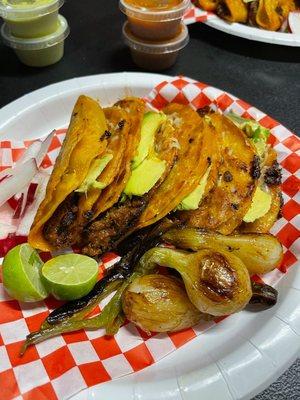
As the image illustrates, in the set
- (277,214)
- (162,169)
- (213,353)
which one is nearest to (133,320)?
(213,353)

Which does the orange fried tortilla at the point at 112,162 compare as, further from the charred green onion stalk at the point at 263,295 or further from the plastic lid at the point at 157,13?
the plastic lid at the point at 157,13

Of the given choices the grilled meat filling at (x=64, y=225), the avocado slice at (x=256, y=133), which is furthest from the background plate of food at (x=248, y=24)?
the grilled meat filling at (x=64, y=225)

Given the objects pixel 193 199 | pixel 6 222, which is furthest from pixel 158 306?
pixel 6 222

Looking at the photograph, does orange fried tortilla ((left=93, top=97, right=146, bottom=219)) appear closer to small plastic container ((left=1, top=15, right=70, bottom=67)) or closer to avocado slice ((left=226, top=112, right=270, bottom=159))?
avocado slice ((left=226, top=112, right=270, bottom=159))

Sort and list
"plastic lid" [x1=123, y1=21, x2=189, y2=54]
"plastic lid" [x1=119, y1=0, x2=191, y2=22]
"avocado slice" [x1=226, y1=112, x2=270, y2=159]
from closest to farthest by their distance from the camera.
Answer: "avocado slice" [x1=226, y1=112, x2=270, y2=159], "plastic lid" [x1=119, y1=0, x2=191, y2=22], "plastic lid" [x1=123, y1=21, x2=189, y2=54]

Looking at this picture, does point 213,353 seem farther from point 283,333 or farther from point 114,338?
point 114,338

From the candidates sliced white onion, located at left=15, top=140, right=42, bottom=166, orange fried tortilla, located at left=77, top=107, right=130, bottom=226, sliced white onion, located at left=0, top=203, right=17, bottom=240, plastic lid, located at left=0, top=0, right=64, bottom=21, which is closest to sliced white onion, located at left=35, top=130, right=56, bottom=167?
sliced white onion, located at left=15, top=140, right=42, bottom=166

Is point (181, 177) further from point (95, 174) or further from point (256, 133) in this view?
point (256, 133)
